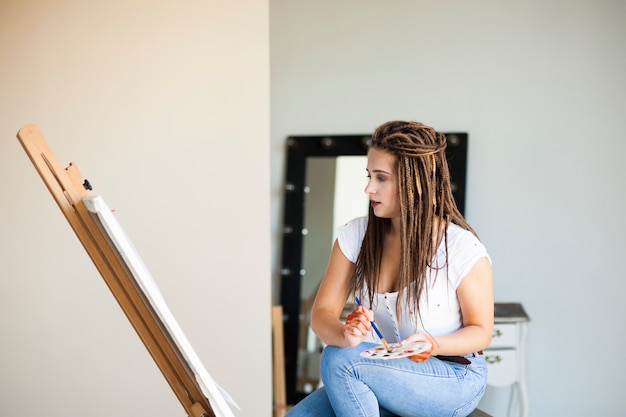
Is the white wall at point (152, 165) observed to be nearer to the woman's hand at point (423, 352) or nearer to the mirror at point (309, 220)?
the mirror at point (309, 220)

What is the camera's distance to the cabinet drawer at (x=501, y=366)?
132 inches

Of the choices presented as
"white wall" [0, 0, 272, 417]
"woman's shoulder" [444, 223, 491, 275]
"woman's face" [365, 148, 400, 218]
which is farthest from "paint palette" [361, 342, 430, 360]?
"white wall" [0, 0, 272, 417]

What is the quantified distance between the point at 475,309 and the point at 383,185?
352mm

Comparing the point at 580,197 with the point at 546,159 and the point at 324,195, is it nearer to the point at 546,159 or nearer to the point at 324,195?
the point at 546,159

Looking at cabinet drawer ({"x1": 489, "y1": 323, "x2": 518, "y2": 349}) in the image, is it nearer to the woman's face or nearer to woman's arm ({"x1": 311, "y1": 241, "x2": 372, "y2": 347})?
woman's arm ({"x1": 311, "y1": 241, "x2": 372, "y2": 347})

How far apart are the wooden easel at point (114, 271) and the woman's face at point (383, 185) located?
56cm

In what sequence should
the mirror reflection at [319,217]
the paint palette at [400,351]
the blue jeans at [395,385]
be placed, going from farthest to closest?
1. the mirror reflection at [319,217]
2. the blue jeans at [395,385]
3. the paint palette at [400,351]

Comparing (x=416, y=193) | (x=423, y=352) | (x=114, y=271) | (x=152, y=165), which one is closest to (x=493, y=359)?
Result: (x=152, y=165)

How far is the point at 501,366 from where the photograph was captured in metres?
3.38

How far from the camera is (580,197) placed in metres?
3.60

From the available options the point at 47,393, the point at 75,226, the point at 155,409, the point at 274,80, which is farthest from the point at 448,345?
the point at 274,80

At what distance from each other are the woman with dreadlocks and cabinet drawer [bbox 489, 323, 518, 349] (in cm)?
165

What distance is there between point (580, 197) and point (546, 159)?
0.24 meters

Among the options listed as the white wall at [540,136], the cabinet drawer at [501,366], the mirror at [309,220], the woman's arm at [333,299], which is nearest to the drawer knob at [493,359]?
the cabinet drawer at [501,366]
